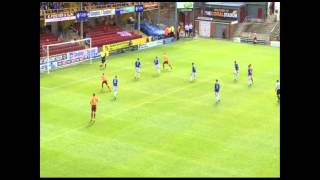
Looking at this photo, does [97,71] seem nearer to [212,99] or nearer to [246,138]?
[212,99]

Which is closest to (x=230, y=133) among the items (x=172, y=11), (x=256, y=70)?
(x=256, y=70)

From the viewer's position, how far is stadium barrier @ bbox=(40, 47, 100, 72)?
3987 centimetres

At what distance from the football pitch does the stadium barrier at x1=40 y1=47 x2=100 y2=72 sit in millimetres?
1060

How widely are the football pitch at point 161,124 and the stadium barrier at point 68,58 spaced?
3.48 ft

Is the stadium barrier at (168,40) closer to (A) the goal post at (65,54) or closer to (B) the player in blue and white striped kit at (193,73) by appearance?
(A) the goal post at (65,54)

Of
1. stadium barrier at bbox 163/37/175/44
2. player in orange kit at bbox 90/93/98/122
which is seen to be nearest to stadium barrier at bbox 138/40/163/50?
stadium barrier at bbox 163/37/175/44

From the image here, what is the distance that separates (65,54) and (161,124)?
18737mm

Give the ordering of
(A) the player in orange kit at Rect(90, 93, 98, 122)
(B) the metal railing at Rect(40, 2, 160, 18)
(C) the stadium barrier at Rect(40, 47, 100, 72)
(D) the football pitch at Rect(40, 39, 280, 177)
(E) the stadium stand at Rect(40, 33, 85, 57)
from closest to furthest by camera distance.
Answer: (D) the football pitch at Rect(40, 39, 280, 177) < (A) the player in orange kit at Rect(90, 93, 98, 122) < (C) the stadium barrier at Rect(40, 47, 100, 72) < (E) the stadium stand at Rect(40, 33, 85, 57) < (B) the metal railing at Rect(40, 2, 160, 18)

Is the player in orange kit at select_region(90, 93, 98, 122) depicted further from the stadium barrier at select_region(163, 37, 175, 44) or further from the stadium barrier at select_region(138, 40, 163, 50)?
the stadium barrier at select_region(163, 37, 175, 44)

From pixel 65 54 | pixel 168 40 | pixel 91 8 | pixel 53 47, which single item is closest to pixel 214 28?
pixel 168 40

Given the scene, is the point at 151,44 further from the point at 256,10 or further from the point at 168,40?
the point at 256,10

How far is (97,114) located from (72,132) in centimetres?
338

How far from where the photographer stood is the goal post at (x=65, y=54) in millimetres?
40062
